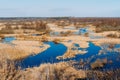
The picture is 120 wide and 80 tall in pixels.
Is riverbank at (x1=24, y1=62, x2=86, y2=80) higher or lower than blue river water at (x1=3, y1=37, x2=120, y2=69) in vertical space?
higher

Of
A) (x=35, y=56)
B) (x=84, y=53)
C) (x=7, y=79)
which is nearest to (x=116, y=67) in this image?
(x=84, y=53)

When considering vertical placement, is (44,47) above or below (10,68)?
below

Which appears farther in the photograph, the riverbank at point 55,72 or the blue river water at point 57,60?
the blue river water at point 57,60

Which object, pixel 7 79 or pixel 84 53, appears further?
pixel 84 53

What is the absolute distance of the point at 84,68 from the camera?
22031mm

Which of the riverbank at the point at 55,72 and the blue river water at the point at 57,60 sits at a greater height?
the riverbank at the point at 55,72

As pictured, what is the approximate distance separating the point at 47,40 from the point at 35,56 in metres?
13.5

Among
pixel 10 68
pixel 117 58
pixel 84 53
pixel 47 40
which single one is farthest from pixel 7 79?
pixel 47 40

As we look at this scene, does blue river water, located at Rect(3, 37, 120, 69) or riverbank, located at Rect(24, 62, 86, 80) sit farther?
blue river water, located at Rect(3, 37, 120, 69)

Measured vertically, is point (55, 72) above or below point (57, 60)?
above

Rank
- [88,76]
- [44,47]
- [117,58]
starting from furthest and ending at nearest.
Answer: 1. [44,47]
2. [117,58]
3. [88,76]

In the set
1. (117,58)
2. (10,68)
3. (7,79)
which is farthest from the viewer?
(117,58)

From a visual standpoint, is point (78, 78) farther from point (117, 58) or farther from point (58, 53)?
point (58, 53)

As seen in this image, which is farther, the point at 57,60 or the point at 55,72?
the point at 57,60
